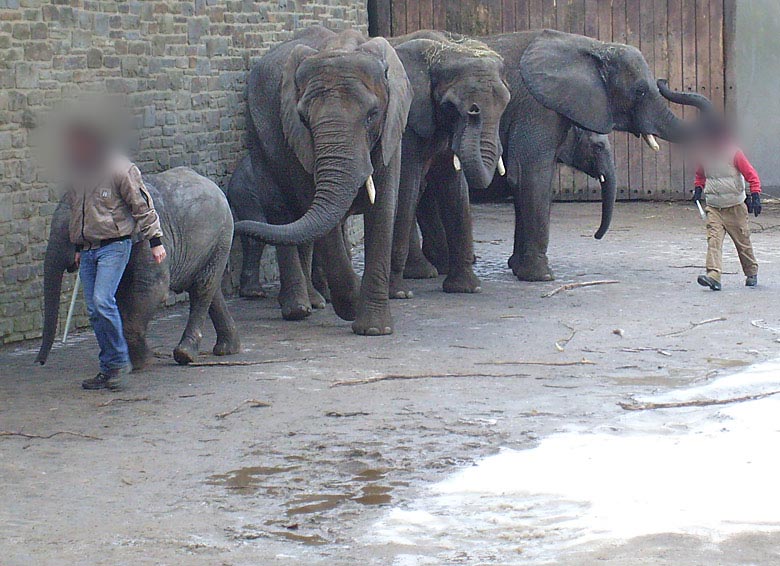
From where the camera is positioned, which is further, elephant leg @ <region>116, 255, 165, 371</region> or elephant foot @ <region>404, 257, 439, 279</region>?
elephant foot @ <region>404, 257, 439, 279</region>

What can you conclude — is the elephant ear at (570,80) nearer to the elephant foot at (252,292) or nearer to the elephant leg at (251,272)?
the elephant leg at (251,272)

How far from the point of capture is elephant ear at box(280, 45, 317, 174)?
10641mm

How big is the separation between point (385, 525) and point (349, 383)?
111 inches

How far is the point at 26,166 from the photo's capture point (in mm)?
10508

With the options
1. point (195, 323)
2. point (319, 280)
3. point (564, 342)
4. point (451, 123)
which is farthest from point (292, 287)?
point (564, 342)

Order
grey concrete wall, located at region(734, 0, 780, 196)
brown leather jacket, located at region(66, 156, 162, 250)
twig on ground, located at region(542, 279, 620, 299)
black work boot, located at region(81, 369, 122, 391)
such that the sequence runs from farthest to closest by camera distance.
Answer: grey concrete wall, located at region(734, 0, 780, 196) → twig on ground, located at region(542, 279, 620, 299) → black work boot, located at region(81, 369, 122, 391) → brown leather jacket, located at region(66, 156, 162, 250)

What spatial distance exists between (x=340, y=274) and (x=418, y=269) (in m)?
2.83

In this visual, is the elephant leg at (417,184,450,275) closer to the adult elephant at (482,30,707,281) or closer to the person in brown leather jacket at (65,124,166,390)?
the adult elephant at (482,30,707,281)

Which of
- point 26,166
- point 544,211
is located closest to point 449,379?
point 26,166

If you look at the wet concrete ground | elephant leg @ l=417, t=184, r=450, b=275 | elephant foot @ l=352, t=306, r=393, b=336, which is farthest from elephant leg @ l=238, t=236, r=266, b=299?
elephant foot @ l=352, t=306, r=393, b=336

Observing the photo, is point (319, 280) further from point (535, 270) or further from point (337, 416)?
point (337, 416)

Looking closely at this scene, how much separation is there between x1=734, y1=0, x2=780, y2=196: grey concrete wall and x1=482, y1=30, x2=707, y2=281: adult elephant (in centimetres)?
548

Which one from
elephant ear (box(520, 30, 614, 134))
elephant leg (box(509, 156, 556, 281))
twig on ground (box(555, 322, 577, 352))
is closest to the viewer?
twig on ground (box(555, 322, 577, 352))

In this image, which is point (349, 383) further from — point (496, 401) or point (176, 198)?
point (176, 198)
